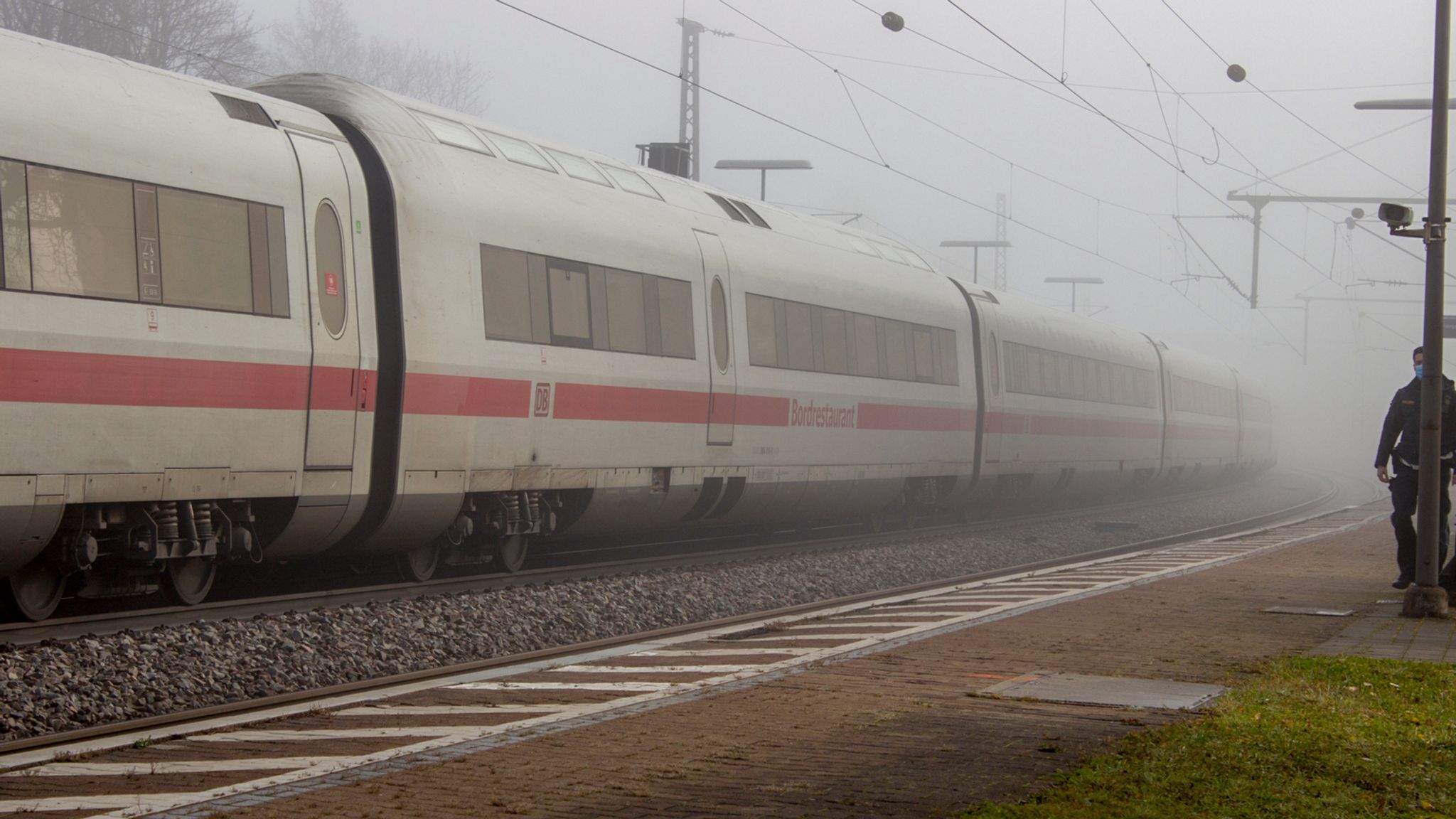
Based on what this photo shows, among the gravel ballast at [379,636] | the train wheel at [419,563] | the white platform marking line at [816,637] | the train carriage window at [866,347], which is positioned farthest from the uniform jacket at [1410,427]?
the train wheel at [419,563]

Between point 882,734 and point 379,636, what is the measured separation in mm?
4342

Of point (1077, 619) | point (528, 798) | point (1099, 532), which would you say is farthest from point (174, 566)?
point (1099, 532)

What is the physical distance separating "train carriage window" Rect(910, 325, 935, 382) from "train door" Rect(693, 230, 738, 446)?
5552 millimetres

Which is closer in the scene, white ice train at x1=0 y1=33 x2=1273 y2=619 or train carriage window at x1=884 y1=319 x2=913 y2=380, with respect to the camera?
white ice train at x1=0 y1=33 x2=1273 y2=619

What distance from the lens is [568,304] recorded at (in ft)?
44.9

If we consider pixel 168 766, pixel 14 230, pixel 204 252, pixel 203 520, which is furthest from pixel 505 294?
pixel 168 766

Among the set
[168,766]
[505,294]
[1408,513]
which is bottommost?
[168,766]

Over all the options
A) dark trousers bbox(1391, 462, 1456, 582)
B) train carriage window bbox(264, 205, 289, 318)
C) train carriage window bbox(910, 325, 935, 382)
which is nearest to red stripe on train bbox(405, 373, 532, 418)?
train carriage window bbox(264, 205, 289, 318)

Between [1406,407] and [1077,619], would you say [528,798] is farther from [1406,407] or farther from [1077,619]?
[1406,407]

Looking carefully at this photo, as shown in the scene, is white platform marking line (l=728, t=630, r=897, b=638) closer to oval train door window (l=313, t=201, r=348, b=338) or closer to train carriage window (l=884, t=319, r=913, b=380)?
oval train door window (l=313, t=201, r=348, b=338)

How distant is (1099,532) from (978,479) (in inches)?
95.0

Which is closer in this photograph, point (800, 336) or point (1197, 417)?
point (800, 336)

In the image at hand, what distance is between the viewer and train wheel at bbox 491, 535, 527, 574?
44.8ft

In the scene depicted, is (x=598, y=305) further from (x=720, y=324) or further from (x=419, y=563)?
(x=419, y=563)
